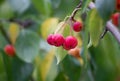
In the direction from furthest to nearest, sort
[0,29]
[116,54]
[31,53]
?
[0,29] → [31,53] → [116,54]

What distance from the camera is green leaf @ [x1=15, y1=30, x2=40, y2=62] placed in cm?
117

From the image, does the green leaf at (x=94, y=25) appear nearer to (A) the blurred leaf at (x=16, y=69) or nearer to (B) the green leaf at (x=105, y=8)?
(B) the green leaf at (x=105, y=8)

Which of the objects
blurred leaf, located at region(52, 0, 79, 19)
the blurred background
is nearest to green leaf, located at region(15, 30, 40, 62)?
the blurred background

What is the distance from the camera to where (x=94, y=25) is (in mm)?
712

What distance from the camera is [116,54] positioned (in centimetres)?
102

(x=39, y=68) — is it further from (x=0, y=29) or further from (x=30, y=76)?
(x=0, y=29)

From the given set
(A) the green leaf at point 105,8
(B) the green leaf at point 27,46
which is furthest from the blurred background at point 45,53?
(A) the green leaf at point 105,8

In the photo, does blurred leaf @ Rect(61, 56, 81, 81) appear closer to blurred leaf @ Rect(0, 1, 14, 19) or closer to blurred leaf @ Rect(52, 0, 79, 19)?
blurred leaf @ Rect(52, 0, 79, 19)

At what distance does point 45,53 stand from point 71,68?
0.89ft

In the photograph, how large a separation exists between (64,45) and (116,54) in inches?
11.7

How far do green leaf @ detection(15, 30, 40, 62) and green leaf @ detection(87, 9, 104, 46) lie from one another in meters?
0.47

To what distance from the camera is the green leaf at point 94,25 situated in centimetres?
70

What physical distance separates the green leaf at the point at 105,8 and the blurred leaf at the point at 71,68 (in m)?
0.44

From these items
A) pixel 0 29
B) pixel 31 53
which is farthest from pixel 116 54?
pixel 0 29
